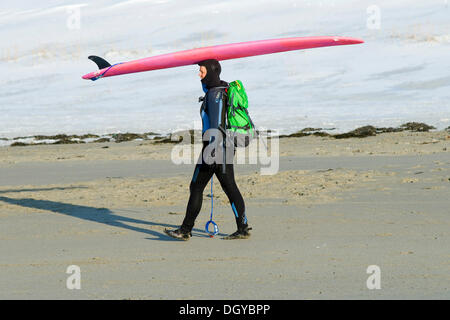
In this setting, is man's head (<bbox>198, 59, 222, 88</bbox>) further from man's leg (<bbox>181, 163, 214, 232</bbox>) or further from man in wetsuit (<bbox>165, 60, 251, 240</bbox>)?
man's leg (<bbox>181, 163, 214, 232</bbox>)

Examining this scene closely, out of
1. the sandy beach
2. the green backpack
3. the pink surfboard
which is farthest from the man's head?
the sandy beach

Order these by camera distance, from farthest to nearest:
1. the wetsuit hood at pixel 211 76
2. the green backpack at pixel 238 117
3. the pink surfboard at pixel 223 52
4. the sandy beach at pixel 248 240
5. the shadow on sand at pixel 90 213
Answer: the shadow on sand at pixel 90 213
the pink surfboard at pixel 223 52
the wetsuit hood at pixel 211 76
the green backpack at pixel 238 117
the sandy beach at pixel 248 240

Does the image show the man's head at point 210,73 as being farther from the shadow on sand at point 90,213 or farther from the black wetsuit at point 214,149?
the shadow on sand at point 90,213

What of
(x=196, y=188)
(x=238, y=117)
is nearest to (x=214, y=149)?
(x=238, y=117)

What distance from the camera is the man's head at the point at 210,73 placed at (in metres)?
7.65

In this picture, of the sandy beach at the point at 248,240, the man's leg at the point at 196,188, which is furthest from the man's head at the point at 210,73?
the sandy beach at the point at 248,240

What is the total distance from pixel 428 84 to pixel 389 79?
2.69 m

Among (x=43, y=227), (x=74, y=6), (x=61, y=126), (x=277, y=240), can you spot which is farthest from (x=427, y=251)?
(x=74, y=6)

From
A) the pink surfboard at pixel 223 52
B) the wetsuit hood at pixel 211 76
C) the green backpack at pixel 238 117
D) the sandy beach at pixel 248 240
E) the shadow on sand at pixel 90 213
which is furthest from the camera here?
the shadow on sand at pixel 90 213

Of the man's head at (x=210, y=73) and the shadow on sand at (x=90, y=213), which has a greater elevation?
the man's head at (x=210, y=73)

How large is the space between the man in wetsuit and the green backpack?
3.3 inches

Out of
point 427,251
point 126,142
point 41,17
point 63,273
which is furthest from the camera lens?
point 41,17
